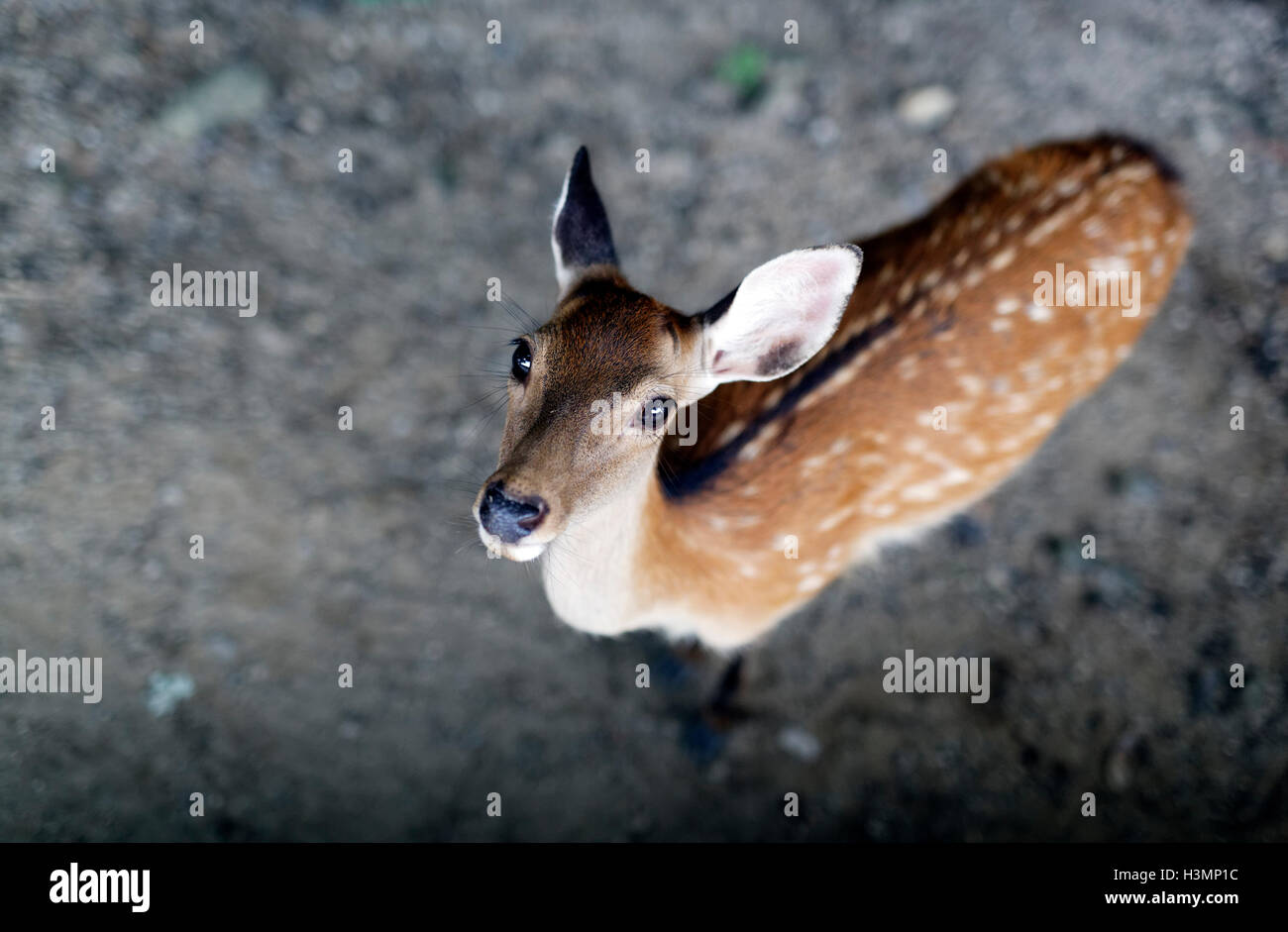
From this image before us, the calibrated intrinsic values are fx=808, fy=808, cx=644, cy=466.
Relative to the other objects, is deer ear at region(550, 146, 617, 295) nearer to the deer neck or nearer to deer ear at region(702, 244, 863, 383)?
deer ear at region(702, 244, 863, 383)

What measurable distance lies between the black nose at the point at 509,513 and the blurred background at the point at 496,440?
147 centimetres

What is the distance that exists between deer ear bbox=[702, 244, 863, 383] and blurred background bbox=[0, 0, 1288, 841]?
1.49 meters

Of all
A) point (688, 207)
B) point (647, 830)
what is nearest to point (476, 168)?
point (688, 207)

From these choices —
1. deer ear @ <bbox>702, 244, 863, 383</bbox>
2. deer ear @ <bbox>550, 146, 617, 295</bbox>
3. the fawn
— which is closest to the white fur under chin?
the fawn

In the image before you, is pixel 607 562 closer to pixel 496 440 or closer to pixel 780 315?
pixel 780 315

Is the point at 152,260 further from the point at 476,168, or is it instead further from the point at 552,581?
the point at 552,581

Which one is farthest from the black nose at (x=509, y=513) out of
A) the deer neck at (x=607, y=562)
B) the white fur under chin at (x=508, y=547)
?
the deer neck at (x=607, y=562)

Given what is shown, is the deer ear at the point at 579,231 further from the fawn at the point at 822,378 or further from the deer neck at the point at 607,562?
the deer neck at the point at 607,562

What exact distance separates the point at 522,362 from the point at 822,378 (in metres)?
0.96

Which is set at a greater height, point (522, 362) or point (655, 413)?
point (522, 362)

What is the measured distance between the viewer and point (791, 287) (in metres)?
1.88

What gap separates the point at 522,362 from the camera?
196 centimetres

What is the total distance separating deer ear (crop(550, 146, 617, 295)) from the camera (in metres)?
2.16

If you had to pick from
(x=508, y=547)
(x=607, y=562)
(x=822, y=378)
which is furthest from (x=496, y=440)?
(x=508, y=547)
